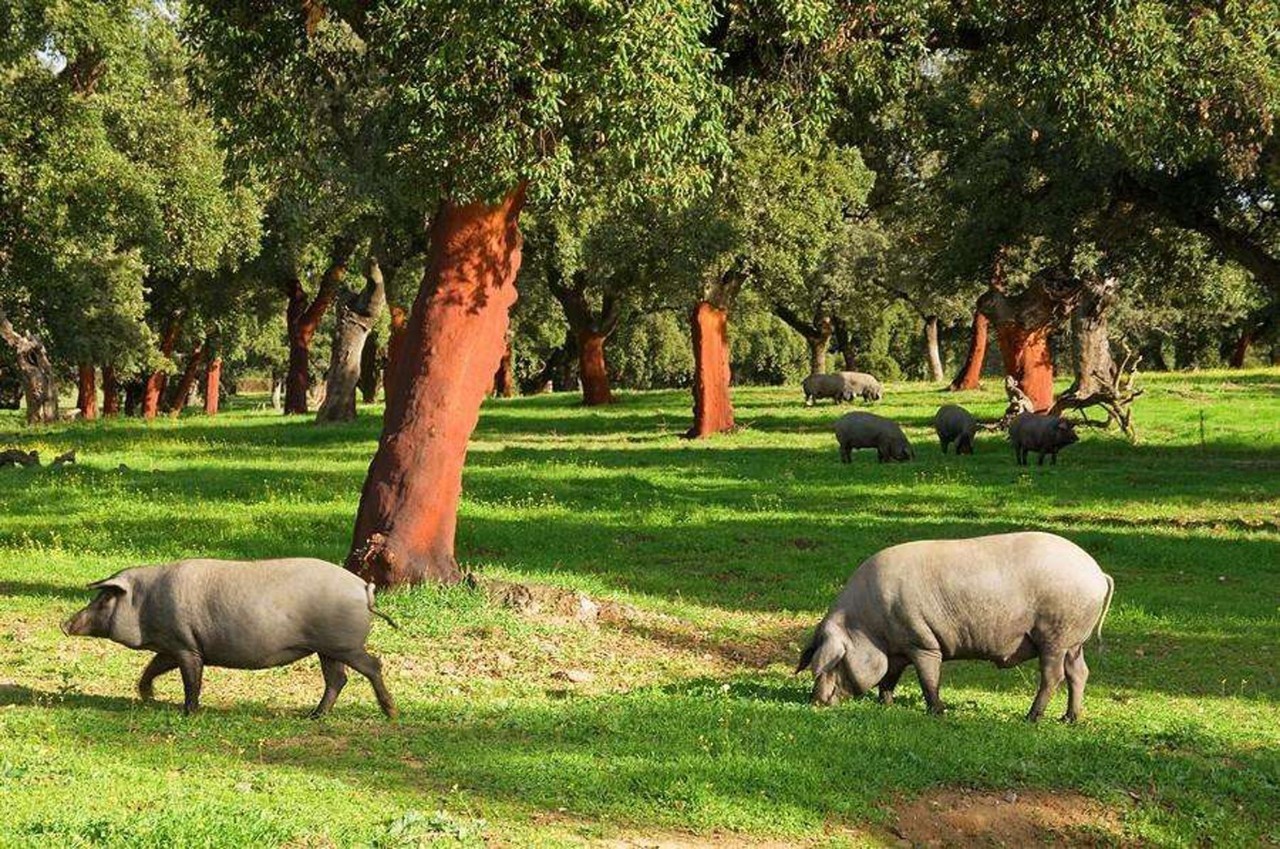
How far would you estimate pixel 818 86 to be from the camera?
19.6m

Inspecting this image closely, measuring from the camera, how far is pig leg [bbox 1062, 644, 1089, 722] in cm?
1248

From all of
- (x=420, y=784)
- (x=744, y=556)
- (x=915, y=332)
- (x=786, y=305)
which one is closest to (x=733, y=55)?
(x=744, y=556)

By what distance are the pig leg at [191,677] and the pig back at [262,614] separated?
0.08 m

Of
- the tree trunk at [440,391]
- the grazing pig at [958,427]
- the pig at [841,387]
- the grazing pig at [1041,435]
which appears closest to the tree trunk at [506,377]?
the pig at [841,387]

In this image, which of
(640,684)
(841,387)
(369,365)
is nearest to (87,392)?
(369,365)

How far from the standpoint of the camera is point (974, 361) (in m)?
57.4

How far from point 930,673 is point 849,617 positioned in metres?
0.89

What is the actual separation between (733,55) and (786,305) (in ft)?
158

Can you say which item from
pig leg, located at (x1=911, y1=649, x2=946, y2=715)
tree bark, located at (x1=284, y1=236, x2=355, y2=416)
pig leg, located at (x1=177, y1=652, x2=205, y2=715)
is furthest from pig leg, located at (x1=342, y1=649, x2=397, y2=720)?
tree bark, located at (x1=284, y1=236, x2=355, y2=416)

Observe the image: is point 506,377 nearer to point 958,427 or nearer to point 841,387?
point 841,387

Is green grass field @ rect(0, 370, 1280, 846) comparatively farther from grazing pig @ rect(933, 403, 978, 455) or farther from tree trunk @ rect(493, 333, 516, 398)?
tree trunk @ rect(493, 333, 516, 398)

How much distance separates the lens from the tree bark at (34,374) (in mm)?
46469

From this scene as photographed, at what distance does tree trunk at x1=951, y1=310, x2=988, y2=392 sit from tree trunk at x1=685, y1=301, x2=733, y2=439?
17795 mm

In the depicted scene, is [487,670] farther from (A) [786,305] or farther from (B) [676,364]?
(B) [676,364]
